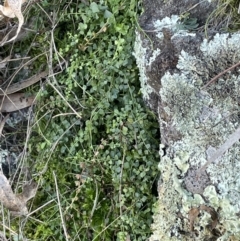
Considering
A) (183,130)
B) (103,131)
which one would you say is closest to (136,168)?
(103,131)

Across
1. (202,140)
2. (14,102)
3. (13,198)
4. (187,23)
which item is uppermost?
(187,23)

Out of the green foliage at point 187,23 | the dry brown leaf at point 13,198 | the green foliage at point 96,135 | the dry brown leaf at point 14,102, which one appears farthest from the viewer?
the dry brown leaf at point 14,102

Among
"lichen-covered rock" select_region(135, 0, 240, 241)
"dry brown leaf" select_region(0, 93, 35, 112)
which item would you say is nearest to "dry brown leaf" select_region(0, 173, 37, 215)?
"dry brown leaf" select_region(0, 93, 35, 112)

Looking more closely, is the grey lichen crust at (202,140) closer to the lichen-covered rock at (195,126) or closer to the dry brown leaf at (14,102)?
the lichen-covered rock at (195,126)

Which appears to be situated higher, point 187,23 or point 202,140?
point 187,23

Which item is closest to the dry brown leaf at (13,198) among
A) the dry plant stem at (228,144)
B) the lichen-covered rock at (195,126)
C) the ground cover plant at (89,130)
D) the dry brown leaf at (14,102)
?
the ground cover plant at (89,130)

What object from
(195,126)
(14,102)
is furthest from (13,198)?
(195,126)

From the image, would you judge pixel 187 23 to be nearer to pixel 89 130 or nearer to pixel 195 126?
pixel 195 126
